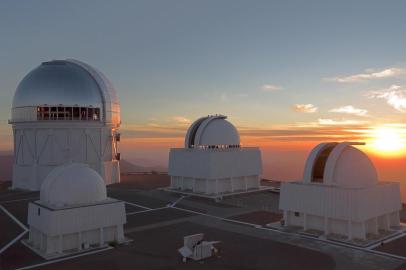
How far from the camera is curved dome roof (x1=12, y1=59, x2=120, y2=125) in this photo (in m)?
53.5

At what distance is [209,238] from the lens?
28.7 metres

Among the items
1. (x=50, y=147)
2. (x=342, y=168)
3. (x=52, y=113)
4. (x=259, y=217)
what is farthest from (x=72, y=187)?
(x=52, y=113)

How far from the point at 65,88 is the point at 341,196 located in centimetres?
4003

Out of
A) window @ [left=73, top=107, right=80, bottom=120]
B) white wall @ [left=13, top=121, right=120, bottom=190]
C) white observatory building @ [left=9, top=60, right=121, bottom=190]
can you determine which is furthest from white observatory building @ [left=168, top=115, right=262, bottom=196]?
→ window @ [left=73, top=107, right=80, bottom=120]

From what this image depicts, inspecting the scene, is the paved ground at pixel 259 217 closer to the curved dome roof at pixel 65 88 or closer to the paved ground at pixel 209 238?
the paved ground at pixel 209 238

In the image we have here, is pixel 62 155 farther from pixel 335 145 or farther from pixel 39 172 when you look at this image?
pixel 335 145

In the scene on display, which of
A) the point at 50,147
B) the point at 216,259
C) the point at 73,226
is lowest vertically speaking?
the point at 216,259

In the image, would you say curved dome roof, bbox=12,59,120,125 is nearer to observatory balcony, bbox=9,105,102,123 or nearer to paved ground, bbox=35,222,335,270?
observatory balcony, bbox=9,105,102,123

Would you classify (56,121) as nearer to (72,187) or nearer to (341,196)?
(72,187)

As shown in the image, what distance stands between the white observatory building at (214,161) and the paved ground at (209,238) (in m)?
4.86

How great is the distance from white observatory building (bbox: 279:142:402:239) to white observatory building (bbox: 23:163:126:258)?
45.9 ft

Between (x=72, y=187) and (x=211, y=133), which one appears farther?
(x=211, y=133)

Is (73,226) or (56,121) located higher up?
(56,121)

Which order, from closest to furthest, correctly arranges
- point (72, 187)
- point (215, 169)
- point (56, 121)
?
point (72, 187)
point (215, 169)
point (56, 121)
